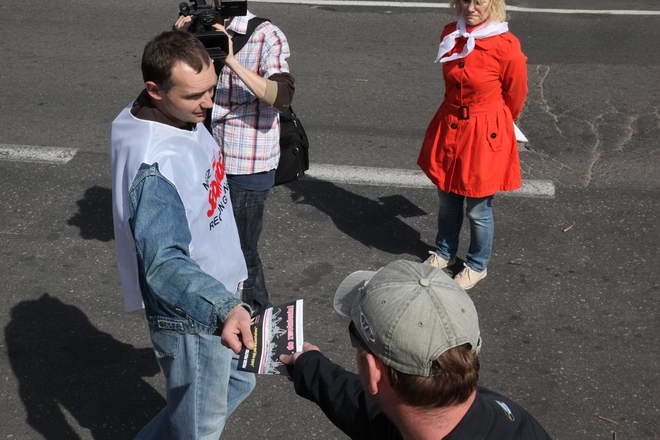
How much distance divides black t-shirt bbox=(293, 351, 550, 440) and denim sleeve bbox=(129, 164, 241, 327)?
0.36m

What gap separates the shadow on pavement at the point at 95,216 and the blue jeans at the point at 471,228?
229 centimetres

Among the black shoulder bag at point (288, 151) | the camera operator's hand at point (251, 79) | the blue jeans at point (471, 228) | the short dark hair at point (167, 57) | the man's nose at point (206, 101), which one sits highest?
the short dark hair at point (167, 57)

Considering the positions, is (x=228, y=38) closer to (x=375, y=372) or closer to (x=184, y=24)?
(x=184, y=24)

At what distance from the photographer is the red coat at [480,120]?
492cm

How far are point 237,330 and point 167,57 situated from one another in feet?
3.66

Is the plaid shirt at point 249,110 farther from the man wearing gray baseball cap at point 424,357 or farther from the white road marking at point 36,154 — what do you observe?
the white road marking at point 36,154

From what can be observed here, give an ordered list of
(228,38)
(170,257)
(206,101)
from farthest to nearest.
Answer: (228,38)
(206,101)
(170,257)

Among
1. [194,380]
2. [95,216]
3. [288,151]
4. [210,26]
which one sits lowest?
[95,216]

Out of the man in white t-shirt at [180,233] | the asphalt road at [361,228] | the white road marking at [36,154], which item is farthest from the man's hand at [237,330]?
the white road marking at [36,154]

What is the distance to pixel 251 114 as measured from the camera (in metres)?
4.39

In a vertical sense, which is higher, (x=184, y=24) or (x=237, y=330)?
(x=184, y=24)

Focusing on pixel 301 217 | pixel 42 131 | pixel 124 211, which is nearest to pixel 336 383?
pixel 124 211

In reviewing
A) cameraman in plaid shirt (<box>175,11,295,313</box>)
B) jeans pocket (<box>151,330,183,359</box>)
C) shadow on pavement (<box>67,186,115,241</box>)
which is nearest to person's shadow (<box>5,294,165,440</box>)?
shadow on pavement (<box>67,186,115,241</box>)

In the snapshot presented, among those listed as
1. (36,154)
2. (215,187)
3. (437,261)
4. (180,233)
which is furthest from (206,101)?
(36,154)
